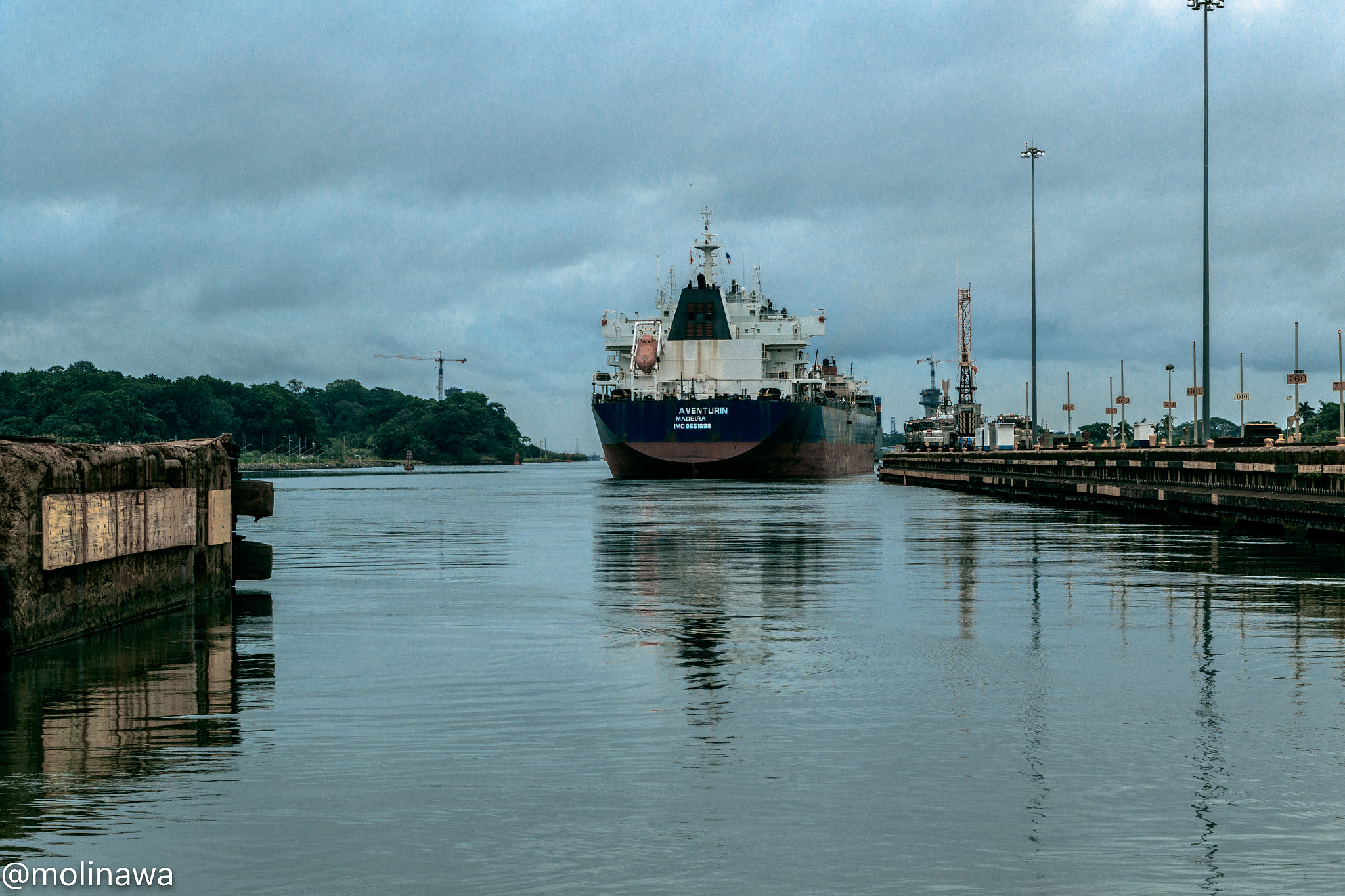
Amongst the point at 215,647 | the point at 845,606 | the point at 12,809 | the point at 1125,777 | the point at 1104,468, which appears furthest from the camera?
the point at 1104,468

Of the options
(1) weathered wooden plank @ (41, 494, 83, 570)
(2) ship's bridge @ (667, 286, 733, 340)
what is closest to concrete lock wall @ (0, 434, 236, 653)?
(1) weathered wooden plank @ (41, 494, 83, 570)

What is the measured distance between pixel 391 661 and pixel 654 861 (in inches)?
252

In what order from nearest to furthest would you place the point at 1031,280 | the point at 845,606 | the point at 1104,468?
the point at 845,606 < the point at 1104,468 < the point at 1031,280

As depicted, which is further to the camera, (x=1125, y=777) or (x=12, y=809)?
(x=1125, y=777)

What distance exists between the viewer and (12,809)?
7012mm

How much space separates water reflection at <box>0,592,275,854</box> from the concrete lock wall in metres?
0.34

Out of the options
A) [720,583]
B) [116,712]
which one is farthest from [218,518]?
[116,712]

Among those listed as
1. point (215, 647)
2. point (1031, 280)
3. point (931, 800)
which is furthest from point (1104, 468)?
point (931, 800)

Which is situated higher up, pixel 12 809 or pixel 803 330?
pixel 803 330

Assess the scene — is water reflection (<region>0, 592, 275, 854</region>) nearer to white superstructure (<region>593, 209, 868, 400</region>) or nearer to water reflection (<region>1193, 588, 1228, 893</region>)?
water reflection (<region>1193, 588, 1228, 893</region>)

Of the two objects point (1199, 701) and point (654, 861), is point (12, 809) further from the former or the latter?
point (1199, 701)

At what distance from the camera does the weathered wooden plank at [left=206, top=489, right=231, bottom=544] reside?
58.2ft

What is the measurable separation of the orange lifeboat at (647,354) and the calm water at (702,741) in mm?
80027

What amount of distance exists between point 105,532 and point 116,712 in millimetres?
4523
